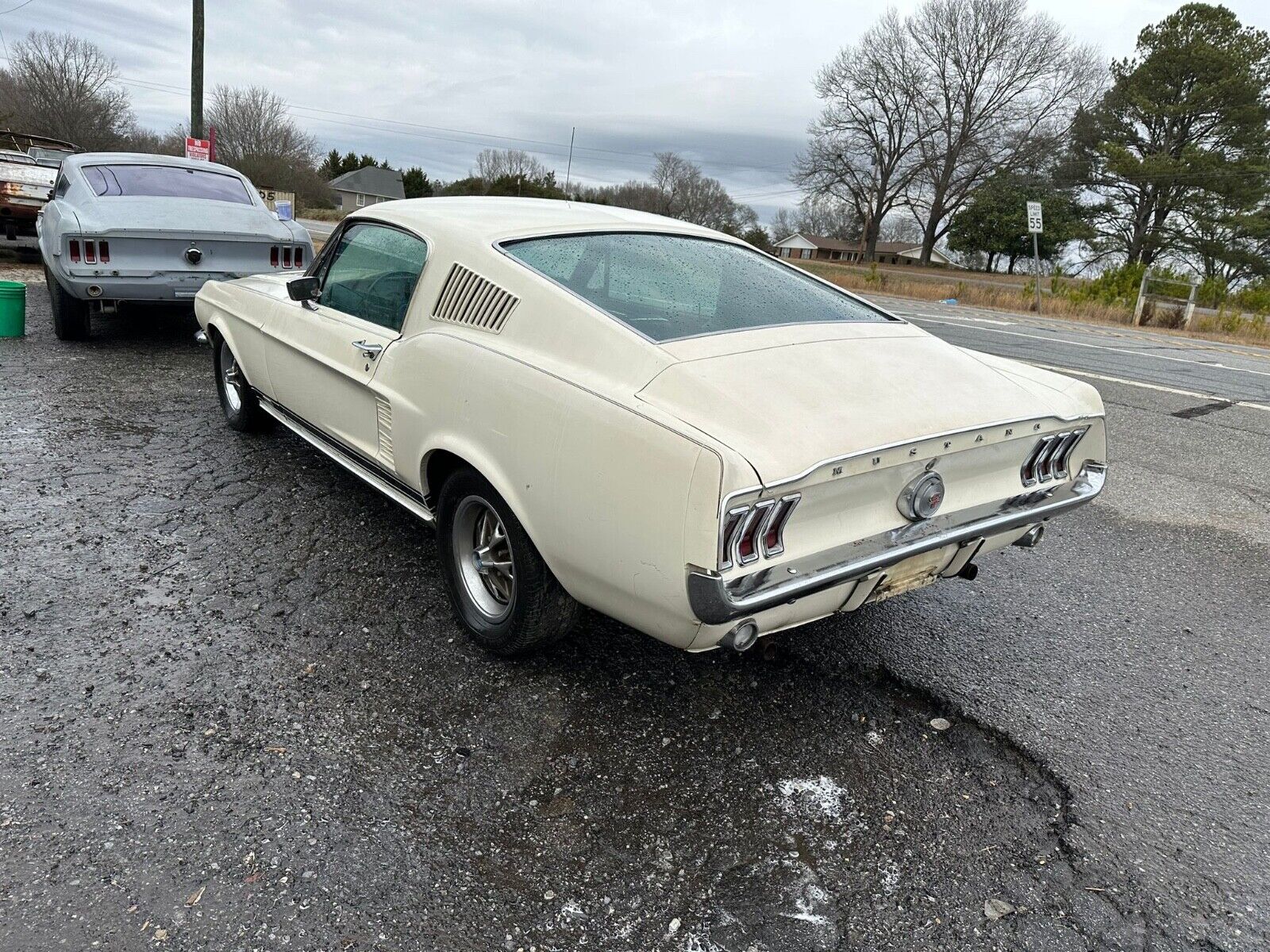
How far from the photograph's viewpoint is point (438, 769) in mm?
2432

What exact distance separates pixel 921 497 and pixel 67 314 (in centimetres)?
734

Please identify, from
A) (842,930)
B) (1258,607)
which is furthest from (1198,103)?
(842,930)

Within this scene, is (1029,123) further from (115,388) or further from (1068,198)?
(115,388)

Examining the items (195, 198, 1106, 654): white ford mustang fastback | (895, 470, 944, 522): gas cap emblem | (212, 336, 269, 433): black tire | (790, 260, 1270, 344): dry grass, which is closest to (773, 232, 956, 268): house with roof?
(790, 260, 1270, 344): dry grass

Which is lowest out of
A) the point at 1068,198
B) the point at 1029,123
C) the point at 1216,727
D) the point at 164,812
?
the point at 164,812

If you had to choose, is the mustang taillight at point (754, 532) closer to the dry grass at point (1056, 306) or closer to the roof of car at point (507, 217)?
the roof of car at point (507, 217)

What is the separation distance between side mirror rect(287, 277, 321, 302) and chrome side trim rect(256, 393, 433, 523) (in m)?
0.58

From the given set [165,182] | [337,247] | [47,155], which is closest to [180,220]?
[165,182]

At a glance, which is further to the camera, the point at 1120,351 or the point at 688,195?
the point at 688,195

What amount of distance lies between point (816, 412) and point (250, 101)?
64764mm

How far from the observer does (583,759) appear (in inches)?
98.7

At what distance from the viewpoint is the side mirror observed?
3854mm

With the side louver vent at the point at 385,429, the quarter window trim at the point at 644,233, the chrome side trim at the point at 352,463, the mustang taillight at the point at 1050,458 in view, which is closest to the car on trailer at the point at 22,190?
the chrome side trim at the point at 352,463

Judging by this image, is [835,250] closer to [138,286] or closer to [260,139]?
[260,139]
